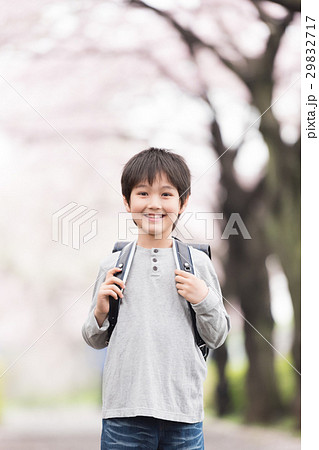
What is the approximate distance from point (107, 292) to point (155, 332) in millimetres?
118

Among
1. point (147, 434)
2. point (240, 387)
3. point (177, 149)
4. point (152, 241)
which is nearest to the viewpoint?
point (147, 434)

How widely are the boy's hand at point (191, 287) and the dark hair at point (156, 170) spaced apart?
18cm

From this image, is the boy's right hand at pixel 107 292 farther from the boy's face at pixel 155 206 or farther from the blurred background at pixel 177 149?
the blurred background at pixel 177 149

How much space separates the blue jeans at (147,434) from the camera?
1189 millimetres

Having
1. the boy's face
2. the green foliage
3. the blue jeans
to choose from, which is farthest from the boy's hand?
the green foliage

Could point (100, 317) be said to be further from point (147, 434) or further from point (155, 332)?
point (147, 434)

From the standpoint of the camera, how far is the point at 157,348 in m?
1.22

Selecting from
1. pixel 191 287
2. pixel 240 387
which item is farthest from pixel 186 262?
pixel 240 387

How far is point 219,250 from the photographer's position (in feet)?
18.8

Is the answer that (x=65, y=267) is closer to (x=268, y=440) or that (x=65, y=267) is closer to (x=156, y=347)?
(x=268, y=440)

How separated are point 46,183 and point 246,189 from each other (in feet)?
5.94

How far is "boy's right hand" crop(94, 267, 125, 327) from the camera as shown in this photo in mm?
1219

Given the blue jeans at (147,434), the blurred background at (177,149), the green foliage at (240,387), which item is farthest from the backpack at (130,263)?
the green foliage at (240,387)
